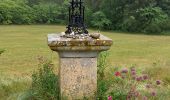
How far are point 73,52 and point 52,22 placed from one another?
59403mm

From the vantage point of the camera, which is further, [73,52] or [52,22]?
[52,22]

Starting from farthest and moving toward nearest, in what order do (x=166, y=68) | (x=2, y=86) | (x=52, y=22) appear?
(x=52, y=22), (x=166, y=68), (x=2, y=86)

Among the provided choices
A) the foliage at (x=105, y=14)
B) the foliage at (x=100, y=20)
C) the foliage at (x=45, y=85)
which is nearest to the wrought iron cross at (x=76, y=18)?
the foliage at (x=45, y=85)

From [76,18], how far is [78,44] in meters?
0.58

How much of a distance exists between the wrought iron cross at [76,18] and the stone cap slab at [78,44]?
31 centimetres

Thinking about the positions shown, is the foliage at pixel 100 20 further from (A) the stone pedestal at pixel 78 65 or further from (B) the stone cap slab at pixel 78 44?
(B) the stone cap slab at pixel 78 44

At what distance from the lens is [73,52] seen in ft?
17.6

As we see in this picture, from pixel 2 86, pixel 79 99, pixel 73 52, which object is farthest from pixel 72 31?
pixel 2 86

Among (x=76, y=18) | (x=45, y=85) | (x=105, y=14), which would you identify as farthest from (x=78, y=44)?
(x=105, y=14)

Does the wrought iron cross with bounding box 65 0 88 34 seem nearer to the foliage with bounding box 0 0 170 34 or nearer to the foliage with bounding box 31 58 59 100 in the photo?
the foliage with bounding box 31 58 59 100

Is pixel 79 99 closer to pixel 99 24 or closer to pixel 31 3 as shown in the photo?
pixel 99 24

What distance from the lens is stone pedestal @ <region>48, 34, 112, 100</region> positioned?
17.3ft

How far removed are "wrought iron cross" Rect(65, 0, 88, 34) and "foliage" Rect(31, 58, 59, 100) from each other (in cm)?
66

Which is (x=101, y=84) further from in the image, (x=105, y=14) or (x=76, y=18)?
(x=105, y=14)
